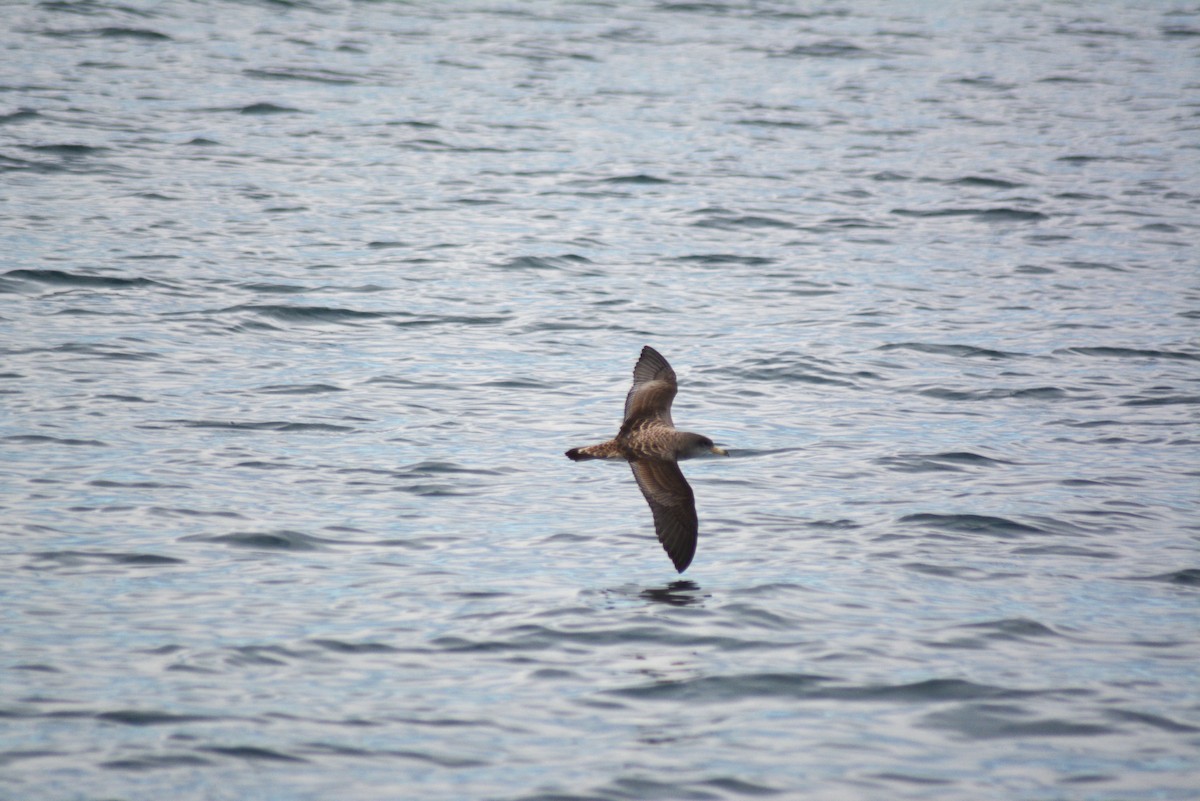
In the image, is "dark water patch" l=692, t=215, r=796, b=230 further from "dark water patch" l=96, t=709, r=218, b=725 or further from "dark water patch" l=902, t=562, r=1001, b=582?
"dark water patch" l=96, t=709, r=218, b=725

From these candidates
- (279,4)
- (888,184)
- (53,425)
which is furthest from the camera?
(279,4)

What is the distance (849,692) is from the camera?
8320 mm

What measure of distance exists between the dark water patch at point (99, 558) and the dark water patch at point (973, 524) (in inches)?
203

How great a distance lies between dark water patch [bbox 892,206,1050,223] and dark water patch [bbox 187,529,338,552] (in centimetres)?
1372

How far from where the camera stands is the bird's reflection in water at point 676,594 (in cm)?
943

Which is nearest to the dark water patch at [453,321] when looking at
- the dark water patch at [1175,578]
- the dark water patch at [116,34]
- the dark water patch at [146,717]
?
the dark water patch at [1175,578]

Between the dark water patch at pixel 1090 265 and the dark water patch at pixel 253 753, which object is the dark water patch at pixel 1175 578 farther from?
the dark water patch at pixel 1090 265

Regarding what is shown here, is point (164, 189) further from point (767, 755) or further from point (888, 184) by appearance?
point (767, 755)

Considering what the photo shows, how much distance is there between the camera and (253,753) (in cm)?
732

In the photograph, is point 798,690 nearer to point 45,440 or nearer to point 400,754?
point 400,754

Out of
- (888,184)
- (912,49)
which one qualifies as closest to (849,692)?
(888,184)

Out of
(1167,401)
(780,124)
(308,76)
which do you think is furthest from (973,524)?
(308,76)

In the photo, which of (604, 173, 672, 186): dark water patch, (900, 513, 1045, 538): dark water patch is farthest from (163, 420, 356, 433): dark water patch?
(604, 173, 672, 186): dark water patch

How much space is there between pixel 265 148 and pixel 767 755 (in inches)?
711
